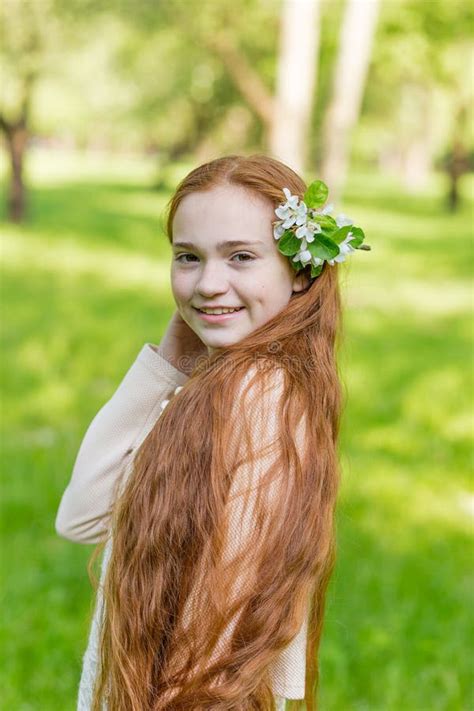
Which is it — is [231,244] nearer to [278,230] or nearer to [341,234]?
[278,230]

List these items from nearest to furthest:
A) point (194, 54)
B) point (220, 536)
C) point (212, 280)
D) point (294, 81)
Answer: point (220, 536)
point (212, 280)
point (294, 81)
point (194, 54)

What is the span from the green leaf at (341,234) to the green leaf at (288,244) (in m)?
0.10

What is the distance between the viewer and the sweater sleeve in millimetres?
2018

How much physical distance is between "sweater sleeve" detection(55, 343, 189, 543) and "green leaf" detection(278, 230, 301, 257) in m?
0.36

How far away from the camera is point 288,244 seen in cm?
180

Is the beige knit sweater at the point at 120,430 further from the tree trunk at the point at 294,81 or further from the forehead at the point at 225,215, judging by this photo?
the tree trunk at the point at 294,81

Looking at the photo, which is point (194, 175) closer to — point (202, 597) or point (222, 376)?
point (222, 376)

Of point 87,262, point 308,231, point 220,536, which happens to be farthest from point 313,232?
point 87,262

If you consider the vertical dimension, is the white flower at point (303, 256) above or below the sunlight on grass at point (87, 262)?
below

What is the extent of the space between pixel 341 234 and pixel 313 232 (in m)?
0.11

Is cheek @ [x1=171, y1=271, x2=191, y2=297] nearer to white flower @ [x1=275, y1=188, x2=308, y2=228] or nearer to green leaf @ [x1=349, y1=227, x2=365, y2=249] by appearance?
white flower @ [x1=275, y1=188, x2=308, y2=228]

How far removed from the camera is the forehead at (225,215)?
1.77 meters

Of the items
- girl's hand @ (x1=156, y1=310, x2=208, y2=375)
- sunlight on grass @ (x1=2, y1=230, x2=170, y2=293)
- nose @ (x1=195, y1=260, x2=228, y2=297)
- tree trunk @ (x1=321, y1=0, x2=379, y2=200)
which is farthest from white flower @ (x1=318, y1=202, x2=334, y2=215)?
sunlight on grass @ (x1=2, y1=230, x2=170, y2=293)

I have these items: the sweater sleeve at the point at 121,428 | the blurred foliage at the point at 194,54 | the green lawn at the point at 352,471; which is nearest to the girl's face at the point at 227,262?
the sweater sleeve at the point at 121,428
